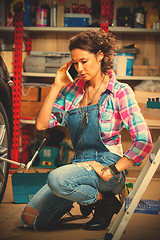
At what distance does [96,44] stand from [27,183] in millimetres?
1213

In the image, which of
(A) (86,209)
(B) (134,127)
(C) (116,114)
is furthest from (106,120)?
(A) (86,209)

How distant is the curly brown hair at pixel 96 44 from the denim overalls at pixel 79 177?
8.5 inches

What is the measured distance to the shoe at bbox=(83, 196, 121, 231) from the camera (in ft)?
7.21

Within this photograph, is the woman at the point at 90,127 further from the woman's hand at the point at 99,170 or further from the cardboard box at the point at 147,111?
the cardboard box at the point at 147,111

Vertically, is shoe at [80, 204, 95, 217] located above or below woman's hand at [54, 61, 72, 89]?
below

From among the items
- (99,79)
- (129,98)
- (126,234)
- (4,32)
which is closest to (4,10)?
(4,32)

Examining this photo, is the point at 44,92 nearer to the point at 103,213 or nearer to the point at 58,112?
the point at 58,112

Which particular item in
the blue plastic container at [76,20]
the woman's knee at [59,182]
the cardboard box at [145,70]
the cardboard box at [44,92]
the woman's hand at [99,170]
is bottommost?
the woman's knee at [59,182]

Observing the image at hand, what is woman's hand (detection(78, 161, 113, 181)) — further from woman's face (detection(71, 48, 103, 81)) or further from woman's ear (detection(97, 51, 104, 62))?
woman's ear (detection(97, 51, 104, 62))

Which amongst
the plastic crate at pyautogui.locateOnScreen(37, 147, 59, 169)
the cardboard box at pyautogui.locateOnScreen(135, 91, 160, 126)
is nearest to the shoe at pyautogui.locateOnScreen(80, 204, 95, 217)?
the cardboard box at pyautogui.locateOnScreen(135, 91, 160, 126)

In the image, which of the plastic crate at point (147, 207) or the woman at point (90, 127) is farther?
the woman at point (90, 127)

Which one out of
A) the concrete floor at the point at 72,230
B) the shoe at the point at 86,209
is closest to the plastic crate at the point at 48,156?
the concrete floor at the point at 72,230

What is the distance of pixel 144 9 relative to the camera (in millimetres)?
4297

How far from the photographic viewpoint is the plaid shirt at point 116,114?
1946mm
